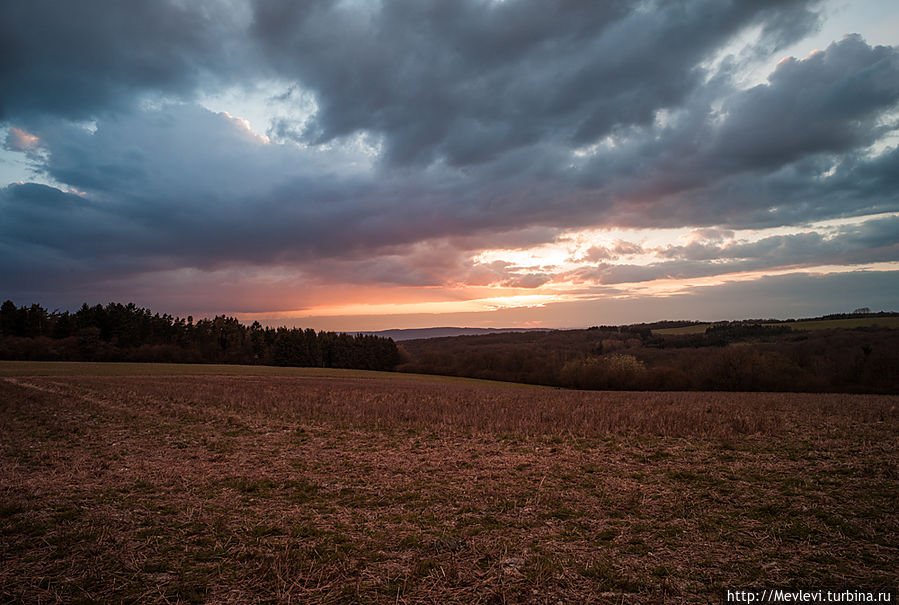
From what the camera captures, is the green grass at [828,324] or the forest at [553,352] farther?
the green grass at [828,324]

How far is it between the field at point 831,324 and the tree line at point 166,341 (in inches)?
2734

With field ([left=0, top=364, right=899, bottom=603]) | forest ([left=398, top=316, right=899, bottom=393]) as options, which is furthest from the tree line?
field ([left=0, top=364, right=899, bottom=603])

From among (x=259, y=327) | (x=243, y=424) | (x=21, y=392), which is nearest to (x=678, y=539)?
(x=243, y=424)

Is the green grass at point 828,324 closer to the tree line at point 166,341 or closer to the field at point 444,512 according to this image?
the tree line at point 166,341

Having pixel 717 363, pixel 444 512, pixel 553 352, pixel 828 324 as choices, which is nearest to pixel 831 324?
pixel 828 324

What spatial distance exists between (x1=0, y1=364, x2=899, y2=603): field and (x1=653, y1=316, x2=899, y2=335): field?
79950 millimetres

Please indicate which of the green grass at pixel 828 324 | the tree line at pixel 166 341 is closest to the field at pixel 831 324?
the green grass at pixel 828 324

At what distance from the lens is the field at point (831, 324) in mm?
71944

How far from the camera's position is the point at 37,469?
9805 millimetres

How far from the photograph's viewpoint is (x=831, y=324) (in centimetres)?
8231

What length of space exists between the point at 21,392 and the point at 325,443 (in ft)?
79.6

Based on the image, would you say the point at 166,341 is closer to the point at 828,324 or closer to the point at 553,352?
the point at 553,352

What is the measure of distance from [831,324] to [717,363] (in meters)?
52.6

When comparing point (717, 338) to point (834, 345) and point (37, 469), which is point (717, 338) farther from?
point (37, 469)
